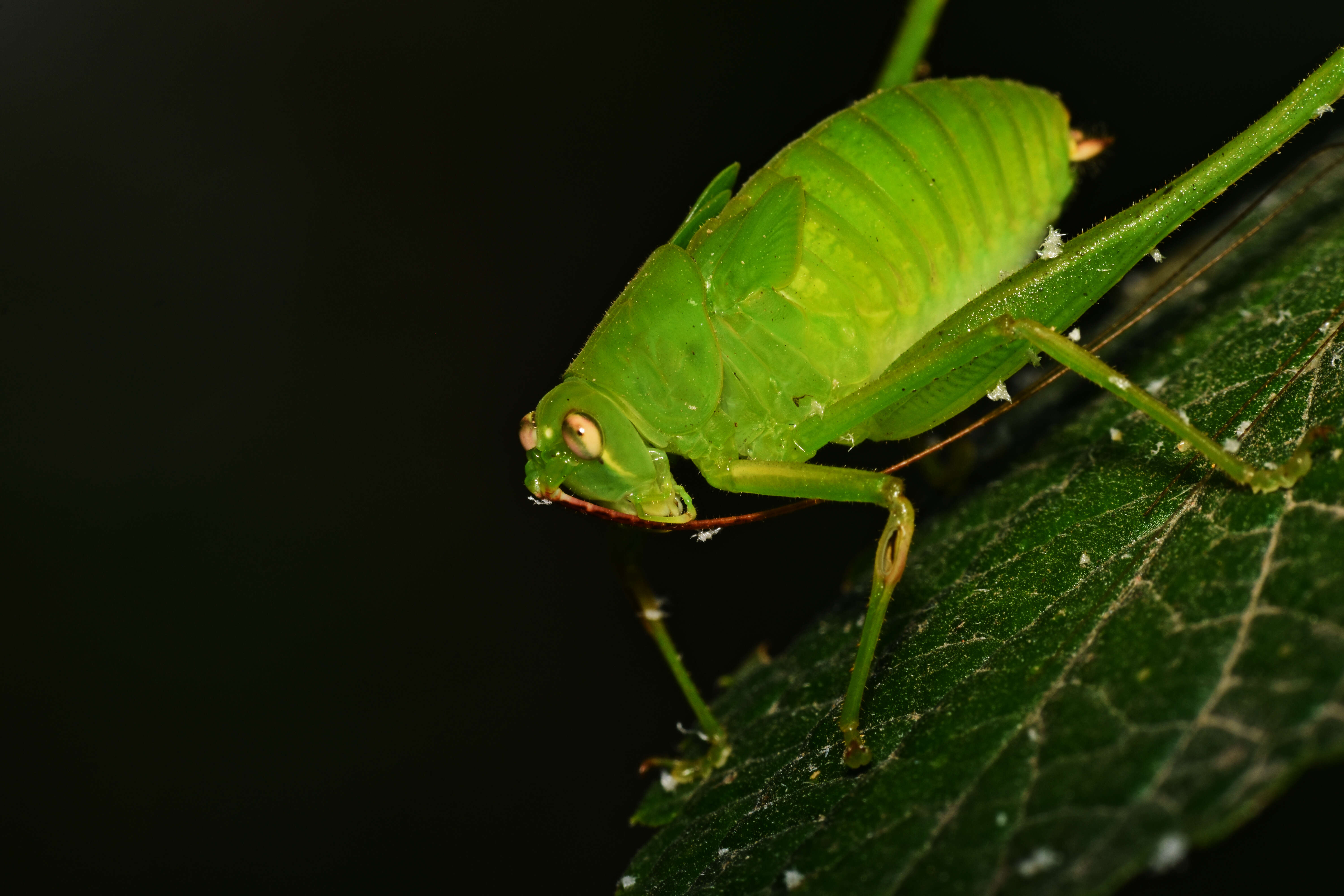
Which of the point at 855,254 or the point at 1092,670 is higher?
the point at 855,254

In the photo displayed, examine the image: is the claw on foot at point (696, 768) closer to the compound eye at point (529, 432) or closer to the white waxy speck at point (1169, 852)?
the compound eye at point (529, 432)

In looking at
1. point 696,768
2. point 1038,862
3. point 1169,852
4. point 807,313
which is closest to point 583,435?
point 807,313

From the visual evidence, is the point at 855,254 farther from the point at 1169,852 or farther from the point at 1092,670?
the point at 1169,852

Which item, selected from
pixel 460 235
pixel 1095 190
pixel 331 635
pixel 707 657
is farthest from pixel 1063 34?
pixel 331 635

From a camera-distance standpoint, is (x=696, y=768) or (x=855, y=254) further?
(x=696, y=768)

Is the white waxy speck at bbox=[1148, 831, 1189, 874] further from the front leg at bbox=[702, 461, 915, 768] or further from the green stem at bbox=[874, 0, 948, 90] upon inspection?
the green stem at bbox=[874, 0, 948, 90]

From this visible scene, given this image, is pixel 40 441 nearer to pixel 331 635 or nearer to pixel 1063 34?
pixel 331 635

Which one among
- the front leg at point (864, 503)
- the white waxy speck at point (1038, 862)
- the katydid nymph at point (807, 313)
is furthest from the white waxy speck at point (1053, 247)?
the white waxy speck at point (1038, 862)

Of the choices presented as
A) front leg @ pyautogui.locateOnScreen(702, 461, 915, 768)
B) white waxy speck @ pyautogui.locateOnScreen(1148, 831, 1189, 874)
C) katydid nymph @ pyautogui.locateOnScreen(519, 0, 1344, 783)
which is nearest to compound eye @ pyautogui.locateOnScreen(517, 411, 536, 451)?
katydid nymph @ pyautogui.locateOnScreen(519, 0, 1344, 783)
